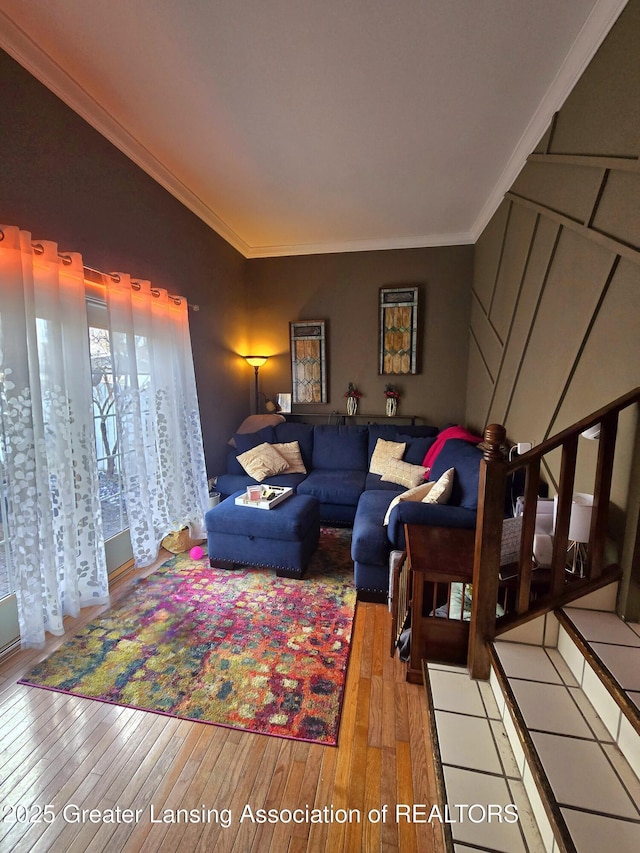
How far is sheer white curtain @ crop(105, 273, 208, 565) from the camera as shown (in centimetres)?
229

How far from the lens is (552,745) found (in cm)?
102

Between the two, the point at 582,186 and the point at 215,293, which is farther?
the point at 215,293

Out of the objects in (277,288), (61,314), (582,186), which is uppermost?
(277,288)

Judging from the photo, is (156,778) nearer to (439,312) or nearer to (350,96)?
(350,96)

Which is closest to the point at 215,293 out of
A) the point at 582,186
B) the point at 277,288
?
the point at 277,288

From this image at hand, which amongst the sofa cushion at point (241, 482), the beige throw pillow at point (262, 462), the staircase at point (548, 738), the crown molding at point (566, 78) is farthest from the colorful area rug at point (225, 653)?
the crown molding at point (566, 78)

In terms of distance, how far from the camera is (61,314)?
184 cm

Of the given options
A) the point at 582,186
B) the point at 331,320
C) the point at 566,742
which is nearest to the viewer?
the point at 566,742

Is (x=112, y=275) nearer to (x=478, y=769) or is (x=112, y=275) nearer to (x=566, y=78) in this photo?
(x=566, y=78)

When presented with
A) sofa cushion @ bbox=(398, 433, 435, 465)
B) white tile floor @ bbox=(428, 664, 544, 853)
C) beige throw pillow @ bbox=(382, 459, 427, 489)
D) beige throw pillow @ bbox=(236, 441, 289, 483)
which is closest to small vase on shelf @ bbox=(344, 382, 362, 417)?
sofa cushion @ bbox=(398, 433, 435, 465)

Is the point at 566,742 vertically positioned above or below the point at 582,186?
below

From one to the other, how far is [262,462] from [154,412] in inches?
48.6

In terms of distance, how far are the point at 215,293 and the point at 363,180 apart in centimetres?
177

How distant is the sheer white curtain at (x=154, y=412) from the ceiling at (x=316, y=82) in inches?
38.2
